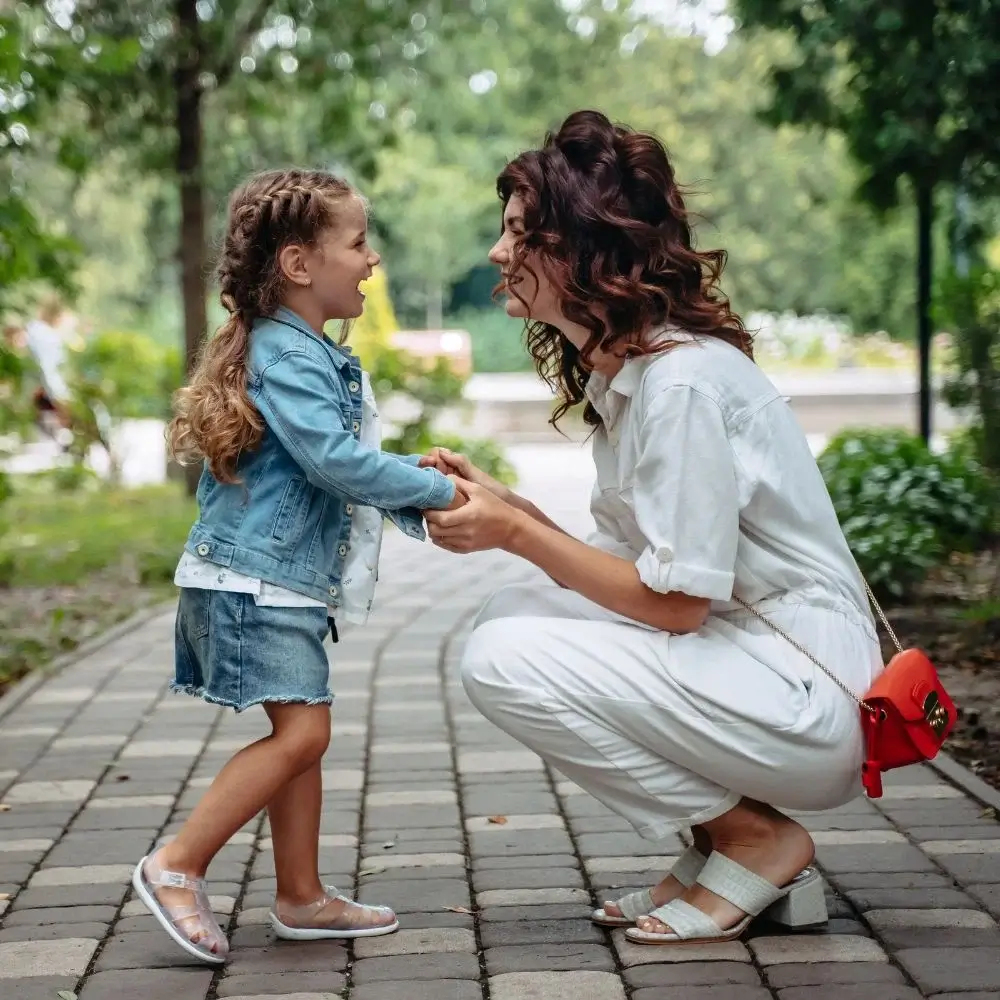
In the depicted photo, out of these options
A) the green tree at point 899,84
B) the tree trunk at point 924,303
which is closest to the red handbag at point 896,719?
the green tree at point 899,84

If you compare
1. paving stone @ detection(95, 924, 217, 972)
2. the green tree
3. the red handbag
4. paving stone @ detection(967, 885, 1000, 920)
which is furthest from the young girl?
the green tree

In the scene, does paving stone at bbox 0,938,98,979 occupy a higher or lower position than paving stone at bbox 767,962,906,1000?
lower

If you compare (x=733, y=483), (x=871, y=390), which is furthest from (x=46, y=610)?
(x=871, y=390)

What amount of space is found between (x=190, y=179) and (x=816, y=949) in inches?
406

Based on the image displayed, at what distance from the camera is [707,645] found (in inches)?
121

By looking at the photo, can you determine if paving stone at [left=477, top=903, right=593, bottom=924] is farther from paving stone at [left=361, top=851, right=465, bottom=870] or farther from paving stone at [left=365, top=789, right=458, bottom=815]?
paving stone at [left=365, top=789, right=458, bottom=815]

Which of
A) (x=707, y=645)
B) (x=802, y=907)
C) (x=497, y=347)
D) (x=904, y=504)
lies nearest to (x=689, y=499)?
(x=707, y=645)

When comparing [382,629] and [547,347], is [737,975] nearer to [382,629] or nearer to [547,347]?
[547,347]

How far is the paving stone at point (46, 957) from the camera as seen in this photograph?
308cm

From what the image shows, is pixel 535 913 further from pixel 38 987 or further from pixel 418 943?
pixel 38 987

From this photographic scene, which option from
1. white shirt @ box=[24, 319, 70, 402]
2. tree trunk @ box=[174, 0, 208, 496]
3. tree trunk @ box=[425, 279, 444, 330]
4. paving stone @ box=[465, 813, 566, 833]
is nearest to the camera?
paving stone @ box=[465, 813, 566, 833]

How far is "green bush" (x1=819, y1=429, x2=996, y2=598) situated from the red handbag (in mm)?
4297

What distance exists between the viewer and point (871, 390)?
68.1ft

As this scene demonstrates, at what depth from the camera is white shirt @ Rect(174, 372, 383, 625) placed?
10.1 feet
